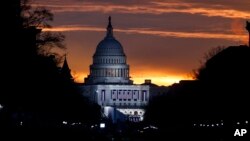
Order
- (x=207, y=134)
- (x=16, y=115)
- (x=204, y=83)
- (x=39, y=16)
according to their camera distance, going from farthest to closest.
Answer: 1. (x=204, y=83)
2. (x=207, y=134)
3. (x=16, y=115)
4. (x=39, y=16)

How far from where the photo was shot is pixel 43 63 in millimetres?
86000

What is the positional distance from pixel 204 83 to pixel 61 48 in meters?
52.3

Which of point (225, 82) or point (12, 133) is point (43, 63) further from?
point (225, 82)

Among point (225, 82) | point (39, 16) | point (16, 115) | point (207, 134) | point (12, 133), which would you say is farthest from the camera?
point (225, 82)

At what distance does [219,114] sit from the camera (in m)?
110

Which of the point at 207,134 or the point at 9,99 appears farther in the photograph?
the point at 207,134

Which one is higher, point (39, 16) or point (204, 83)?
point (204, 83)

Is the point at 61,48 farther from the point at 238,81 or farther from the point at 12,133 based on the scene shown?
the point at 238,81

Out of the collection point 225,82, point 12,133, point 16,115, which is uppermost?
point 225,82

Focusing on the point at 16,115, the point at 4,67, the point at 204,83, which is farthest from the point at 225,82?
the point at 4,67

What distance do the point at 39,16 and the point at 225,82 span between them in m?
38.6

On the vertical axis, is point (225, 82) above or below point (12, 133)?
above

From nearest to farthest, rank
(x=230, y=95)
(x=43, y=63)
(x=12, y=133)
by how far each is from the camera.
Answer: (x=12, y=133) < (x=43, y=63) < (x=230, y=95)

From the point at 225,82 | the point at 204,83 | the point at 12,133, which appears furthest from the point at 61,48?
the point at 204,83
